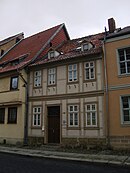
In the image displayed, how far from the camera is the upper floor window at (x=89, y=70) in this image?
14.9 meters

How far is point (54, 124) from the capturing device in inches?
635

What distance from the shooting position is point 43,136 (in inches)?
634

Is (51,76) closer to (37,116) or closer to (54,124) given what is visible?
(37,116)

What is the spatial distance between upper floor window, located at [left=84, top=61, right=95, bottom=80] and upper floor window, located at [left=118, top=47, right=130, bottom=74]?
Answer: 1981 millimetres

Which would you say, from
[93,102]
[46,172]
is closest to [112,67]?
[93,102]

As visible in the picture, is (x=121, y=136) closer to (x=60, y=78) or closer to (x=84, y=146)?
(x=84, y=146)

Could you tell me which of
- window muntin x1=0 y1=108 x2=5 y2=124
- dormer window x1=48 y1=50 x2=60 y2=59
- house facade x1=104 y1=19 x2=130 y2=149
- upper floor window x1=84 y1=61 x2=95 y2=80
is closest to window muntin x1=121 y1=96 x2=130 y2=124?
house facade x1=104 y1=19 x2=130 y2=149

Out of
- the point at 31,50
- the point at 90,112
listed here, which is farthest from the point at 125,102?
the point at 31,50

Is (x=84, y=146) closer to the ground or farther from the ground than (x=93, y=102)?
closer to the ground

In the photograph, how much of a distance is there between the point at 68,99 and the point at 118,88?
3.86 m

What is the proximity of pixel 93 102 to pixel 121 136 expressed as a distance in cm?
293

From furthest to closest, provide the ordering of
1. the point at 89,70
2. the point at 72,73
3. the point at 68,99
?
the point at 72,73, the point at 68,99, the point at 89,70

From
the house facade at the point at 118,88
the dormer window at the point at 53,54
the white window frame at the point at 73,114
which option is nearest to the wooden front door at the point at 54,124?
the white window frame at the point at 73,114

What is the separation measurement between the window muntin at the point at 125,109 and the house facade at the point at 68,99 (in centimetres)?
138
